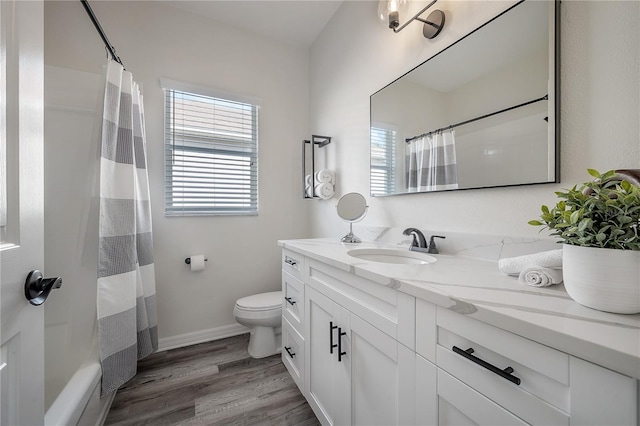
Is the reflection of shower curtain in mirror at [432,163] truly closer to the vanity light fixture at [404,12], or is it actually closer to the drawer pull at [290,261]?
the vanity light fixture at [404,12]

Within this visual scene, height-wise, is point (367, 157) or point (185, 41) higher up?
point (185, 41)

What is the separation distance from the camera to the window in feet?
5.20

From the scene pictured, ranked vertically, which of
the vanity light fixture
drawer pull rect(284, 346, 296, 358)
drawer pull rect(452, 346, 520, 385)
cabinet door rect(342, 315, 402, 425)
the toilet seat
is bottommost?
drawer pull rect(284, 346, 296, 358)

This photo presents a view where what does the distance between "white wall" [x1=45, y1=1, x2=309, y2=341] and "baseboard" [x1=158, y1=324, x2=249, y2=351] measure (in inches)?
1.4

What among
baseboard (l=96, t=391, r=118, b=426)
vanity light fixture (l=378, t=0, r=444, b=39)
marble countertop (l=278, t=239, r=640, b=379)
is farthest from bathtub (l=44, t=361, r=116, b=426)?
vanity light fixture (l=378, t=0, r=444, b=39)

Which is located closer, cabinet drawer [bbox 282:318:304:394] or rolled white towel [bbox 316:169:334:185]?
cabinet drawer [bbox 282:318:304:394]

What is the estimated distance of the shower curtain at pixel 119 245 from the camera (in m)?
1.36

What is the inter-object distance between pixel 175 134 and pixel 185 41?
2.56 feet

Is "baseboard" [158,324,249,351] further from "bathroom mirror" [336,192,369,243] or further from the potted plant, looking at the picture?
the potted plant

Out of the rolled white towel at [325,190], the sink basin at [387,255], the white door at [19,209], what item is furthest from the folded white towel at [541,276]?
the rolled white towel at [325,190]

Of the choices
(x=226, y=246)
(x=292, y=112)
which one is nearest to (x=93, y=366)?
(x=226, y=246)

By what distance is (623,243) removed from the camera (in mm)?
485

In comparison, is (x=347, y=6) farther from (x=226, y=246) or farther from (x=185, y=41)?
(x=226, y=246)

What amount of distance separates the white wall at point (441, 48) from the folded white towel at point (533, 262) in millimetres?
243
